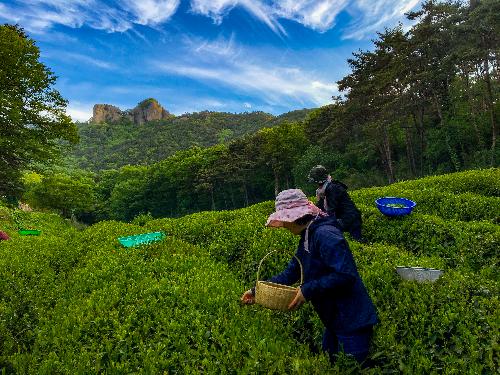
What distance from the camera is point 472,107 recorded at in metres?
36.1

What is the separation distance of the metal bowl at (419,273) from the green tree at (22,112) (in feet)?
70.0

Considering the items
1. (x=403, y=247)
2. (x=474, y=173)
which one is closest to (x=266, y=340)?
(x=403, y=247)

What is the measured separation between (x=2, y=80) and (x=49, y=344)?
21.1 m

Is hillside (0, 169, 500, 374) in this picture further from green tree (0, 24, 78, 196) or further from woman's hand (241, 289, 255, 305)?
green tree (0, 24, 78, 196)

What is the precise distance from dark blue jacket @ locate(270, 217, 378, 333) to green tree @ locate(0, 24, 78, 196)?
2139 centimetres

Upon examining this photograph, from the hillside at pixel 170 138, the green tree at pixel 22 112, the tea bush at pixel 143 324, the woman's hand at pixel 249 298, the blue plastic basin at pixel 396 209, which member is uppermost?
the hillside at pixel 170 138

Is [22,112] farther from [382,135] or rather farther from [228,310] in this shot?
[382,135]

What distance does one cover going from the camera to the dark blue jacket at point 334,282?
3.99m

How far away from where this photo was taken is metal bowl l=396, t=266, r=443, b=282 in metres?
6.45

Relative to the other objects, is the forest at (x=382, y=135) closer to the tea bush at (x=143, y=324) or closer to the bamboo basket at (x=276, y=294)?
the tea bush at (x=143, y=324)

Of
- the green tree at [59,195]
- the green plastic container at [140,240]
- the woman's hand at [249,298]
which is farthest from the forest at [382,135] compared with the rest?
the woman's hand at [249,298]

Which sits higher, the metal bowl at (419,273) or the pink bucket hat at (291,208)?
the pink bucket hat at (291,208)

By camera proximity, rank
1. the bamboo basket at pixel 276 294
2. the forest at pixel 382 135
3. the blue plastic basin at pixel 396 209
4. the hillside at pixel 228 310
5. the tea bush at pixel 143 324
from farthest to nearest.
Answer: the forest at pixel 382 135
the blue plastic basin at pixel 396 209
the tea bush at pixel 143 324
the hillside at pixel 228 310
the bamboo basket at pixel 276 294

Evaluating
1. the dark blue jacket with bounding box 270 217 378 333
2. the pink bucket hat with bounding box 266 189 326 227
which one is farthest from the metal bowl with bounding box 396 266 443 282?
the pink bucket hat with bounding box 266 189 326 227
